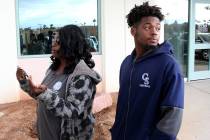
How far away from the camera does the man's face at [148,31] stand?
211cm

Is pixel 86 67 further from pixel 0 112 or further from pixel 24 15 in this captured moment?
pixel 24 15

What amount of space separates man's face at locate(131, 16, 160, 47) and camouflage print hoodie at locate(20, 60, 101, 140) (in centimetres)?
40

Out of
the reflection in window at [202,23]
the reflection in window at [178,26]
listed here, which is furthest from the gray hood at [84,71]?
the reflection in window at [202,23]

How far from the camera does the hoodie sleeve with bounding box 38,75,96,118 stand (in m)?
2.04

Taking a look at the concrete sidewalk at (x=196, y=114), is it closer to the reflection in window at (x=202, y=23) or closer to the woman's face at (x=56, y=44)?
the reflection in window at (x=202, y=23)

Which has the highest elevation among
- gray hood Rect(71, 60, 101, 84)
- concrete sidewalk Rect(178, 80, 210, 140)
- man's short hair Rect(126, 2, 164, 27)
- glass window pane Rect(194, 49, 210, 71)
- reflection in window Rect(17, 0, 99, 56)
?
reflection in window Rect(17, 0, 99, 56)

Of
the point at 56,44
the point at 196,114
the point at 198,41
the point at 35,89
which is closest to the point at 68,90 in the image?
the point at 35,89

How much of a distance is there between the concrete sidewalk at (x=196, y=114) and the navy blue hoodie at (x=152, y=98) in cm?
283

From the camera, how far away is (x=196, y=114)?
602cm

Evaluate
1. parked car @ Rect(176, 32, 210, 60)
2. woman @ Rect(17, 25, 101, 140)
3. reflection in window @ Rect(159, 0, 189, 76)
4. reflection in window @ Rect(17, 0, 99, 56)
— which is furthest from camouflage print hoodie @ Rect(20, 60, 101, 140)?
parked car @ Rect(176, 32, 210, 60)

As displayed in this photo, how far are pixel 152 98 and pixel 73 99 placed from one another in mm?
499

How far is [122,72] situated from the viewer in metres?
2.41

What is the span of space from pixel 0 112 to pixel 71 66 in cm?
421

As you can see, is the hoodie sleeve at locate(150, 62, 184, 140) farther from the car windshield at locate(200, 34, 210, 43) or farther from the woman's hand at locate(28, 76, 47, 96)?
the car windshield at locate(200, 34, 210, 43)
